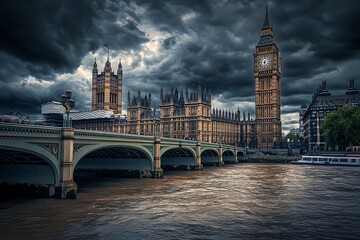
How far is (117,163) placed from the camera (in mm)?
55469

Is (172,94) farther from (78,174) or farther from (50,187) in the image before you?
(50,187)

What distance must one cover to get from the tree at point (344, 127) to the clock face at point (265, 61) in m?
68.8

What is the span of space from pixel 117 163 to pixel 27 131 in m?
29.9

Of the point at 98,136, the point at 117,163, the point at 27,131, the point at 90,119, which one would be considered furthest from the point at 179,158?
the point at 90,119

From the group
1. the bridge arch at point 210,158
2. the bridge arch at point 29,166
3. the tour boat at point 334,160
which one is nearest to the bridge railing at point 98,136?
the bridge arch at point 29,166

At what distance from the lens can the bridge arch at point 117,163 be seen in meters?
51.5

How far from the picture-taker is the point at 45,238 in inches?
750

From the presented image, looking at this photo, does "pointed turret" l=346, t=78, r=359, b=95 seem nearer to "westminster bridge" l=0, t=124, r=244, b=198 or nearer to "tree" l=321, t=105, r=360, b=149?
"tree" l=321, t=105, r=360, b=149

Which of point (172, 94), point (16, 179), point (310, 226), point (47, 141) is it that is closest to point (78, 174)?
point (16, 179)

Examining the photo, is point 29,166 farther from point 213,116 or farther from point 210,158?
point 213,116

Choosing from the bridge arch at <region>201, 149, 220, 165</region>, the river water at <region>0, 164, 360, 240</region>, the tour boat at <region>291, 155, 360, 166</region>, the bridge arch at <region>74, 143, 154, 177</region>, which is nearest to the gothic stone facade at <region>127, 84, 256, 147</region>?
the bridge arch at <region>201, 149, 220, 165</region>

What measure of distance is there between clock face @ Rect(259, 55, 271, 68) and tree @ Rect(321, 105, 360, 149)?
68.8m

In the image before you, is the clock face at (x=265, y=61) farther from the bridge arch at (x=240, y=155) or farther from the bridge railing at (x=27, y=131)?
the bridge railing at (x=27, y=131)

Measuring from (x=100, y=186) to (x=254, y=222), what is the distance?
25822mm
